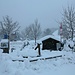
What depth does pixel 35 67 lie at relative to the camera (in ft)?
35.0

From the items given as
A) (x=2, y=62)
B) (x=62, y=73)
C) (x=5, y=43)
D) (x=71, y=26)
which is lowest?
(x=62, y=73)

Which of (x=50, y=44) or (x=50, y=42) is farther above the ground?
(x=50, y=42)

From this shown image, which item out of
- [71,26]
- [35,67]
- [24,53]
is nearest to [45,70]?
[35,67]

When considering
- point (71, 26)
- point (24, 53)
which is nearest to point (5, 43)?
point (24, 53)

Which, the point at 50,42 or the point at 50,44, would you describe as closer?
the point at 50,42

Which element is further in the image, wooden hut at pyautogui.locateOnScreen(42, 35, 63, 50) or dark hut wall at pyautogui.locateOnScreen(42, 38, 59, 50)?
dark hut wall at pyautogui.locateOnScreen(42, 38, 59, 50)

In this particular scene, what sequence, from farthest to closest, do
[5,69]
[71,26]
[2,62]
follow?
[71,26] < [2,62] < [5,69]

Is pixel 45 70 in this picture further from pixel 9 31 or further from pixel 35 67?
pixel 9 31

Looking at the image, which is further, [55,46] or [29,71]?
[55,46]

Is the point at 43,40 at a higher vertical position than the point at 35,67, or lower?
higher

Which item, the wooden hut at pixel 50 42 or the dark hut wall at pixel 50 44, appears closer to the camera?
the wooden hut at pixel 50 42

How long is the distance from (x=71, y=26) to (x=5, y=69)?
24.2 m

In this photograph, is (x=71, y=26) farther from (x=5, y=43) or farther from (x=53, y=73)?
(x=53, y=73)

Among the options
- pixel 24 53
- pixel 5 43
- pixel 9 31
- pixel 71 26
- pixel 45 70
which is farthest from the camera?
pixel 9 31
